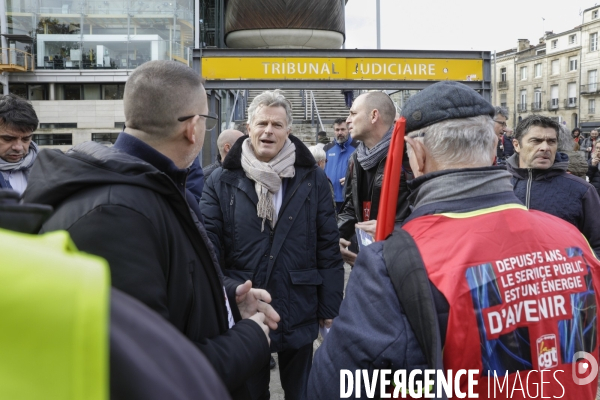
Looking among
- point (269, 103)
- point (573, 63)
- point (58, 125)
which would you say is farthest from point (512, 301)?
point (573, 63)

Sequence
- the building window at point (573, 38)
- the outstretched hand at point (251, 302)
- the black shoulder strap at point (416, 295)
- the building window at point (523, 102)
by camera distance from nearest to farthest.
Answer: the black shoulder strap at point (416, 295), the outstretched hand at point (251, 302), the building window at point (573, 38), the building window at point (523, 102)

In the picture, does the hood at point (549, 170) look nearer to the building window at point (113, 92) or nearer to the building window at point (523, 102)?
the building window at point (113, 92)

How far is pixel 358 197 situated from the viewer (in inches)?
163

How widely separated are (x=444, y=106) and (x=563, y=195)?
8.38ft

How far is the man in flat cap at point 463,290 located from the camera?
1573mm

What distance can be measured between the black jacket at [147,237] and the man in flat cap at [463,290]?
1.12ft

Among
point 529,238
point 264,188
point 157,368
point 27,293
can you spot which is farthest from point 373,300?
point 264,188

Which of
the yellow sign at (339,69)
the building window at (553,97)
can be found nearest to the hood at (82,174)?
the yellow sign at (339,69)

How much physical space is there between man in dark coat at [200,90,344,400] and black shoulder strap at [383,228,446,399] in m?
1.87

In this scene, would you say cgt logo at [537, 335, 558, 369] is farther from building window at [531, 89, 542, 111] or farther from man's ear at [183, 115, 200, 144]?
building window at [531, 89, 542, 111]

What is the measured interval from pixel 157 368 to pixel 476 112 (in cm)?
151

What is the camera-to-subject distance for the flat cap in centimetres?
181

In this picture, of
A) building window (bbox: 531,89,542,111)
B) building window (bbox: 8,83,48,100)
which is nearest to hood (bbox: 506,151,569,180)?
building window (bbox: 8,83,48,100)

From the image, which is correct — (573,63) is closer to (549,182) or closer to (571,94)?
(571,94)
